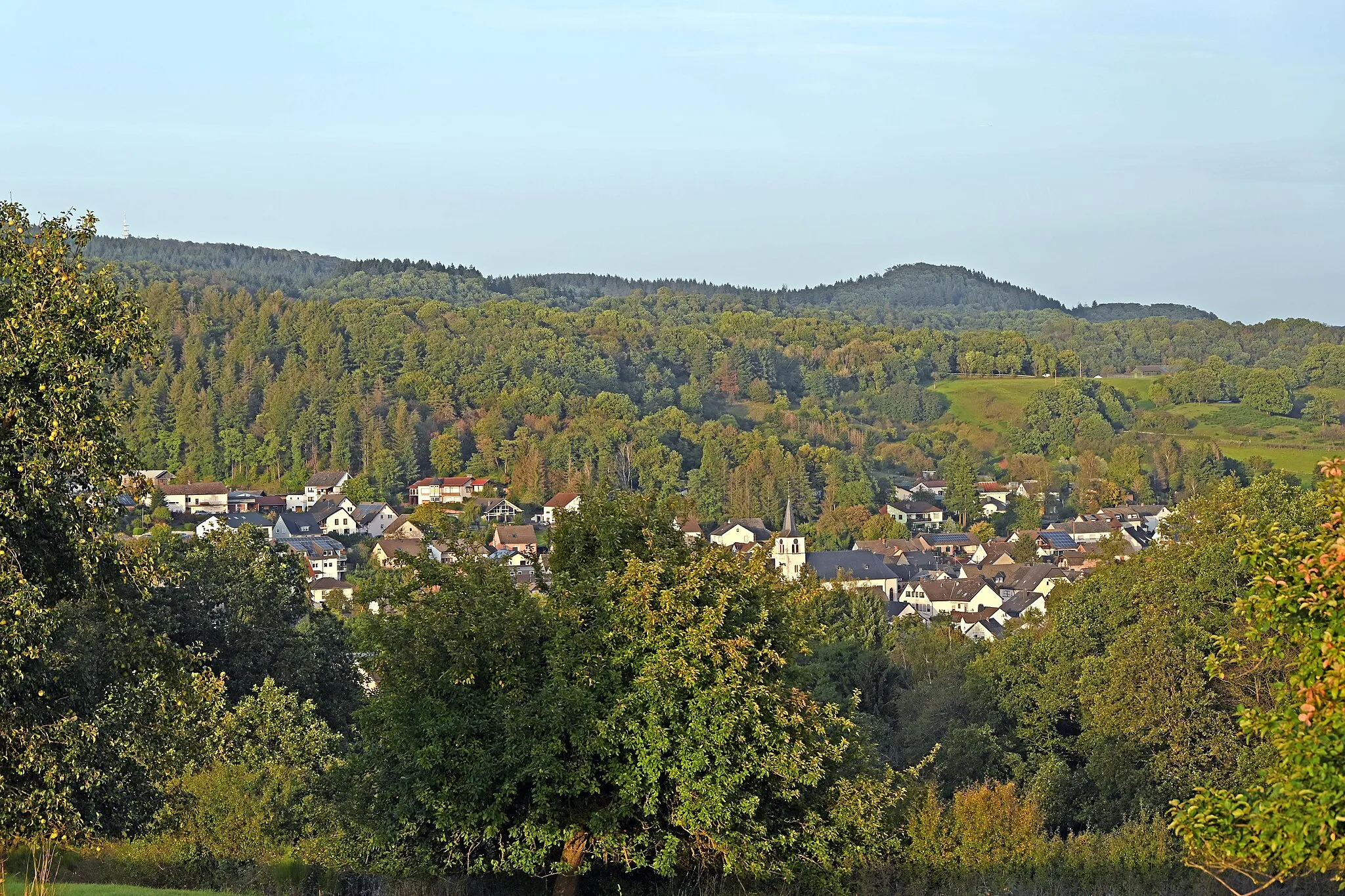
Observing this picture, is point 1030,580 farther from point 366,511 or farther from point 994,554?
point 366,511

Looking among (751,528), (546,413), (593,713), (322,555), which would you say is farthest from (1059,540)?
(593,713)

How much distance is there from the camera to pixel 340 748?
2734 centimetres

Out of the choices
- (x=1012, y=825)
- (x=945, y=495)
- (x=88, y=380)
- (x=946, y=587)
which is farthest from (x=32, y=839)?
(x=945, y=495)

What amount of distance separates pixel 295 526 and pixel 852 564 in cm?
4444

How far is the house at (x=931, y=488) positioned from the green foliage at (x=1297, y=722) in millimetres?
130615

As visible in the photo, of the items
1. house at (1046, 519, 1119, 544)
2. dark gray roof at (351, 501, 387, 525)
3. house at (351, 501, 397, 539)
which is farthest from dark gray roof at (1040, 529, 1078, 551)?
dark gray roof at (351, 501, 387, 525)

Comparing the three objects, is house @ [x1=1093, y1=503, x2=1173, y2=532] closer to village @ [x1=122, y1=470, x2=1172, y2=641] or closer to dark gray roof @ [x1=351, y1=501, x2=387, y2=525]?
village @ [x1=122, y1=470, x2=1172, y2=641]

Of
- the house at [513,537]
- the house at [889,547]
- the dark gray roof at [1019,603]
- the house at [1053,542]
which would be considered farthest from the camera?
the house at [889,547]

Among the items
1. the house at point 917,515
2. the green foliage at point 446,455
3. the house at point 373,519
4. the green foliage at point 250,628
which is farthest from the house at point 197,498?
the green foliage at point 250,628

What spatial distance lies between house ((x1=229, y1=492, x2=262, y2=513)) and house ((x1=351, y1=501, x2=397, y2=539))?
9.17m

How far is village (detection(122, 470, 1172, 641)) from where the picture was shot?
283 ft

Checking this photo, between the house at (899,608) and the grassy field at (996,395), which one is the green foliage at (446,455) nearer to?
the house at (899,608)

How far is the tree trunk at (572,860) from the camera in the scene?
1645cm

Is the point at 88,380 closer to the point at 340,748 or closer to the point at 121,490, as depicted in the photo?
the point at 121,490
